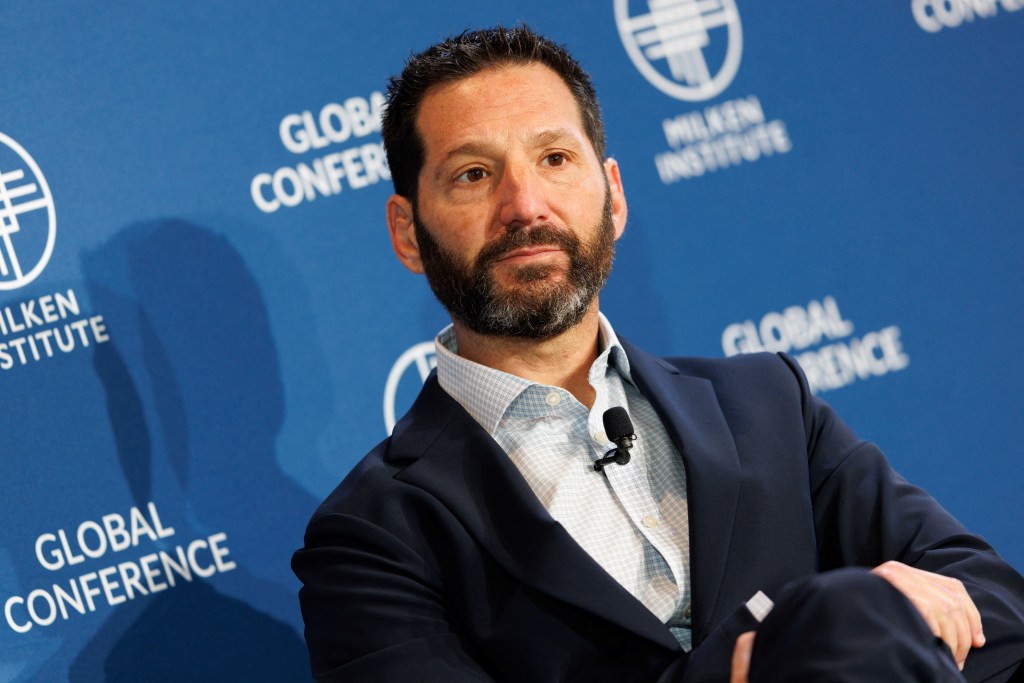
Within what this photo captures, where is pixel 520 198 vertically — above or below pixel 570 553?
above

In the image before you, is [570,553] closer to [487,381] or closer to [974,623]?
[487,381]

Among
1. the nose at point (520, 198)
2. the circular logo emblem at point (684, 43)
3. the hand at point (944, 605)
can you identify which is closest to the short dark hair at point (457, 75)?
the nose at point (520, 198)

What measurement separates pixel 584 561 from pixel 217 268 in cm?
138

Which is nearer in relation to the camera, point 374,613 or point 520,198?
point 374,613

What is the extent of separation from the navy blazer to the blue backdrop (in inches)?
26.3

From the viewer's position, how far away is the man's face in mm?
2582

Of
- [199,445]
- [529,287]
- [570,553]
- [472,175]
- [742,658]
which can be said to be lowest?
[742,658]

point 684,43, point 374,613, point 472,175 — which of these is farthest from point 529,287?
point 684,43

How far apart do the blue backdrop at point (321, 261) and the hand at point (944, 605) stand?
144cm

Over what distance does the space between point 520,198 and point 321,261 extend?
0.84 m

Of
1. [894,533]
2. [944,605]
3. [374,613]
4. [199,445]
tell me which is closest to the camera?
[944,605]

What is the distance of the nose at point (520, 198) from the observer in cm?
256

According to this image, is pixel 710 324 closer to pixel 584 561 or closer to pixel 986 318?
pixel 986 318

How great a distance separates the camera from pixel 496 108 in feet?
8.80
